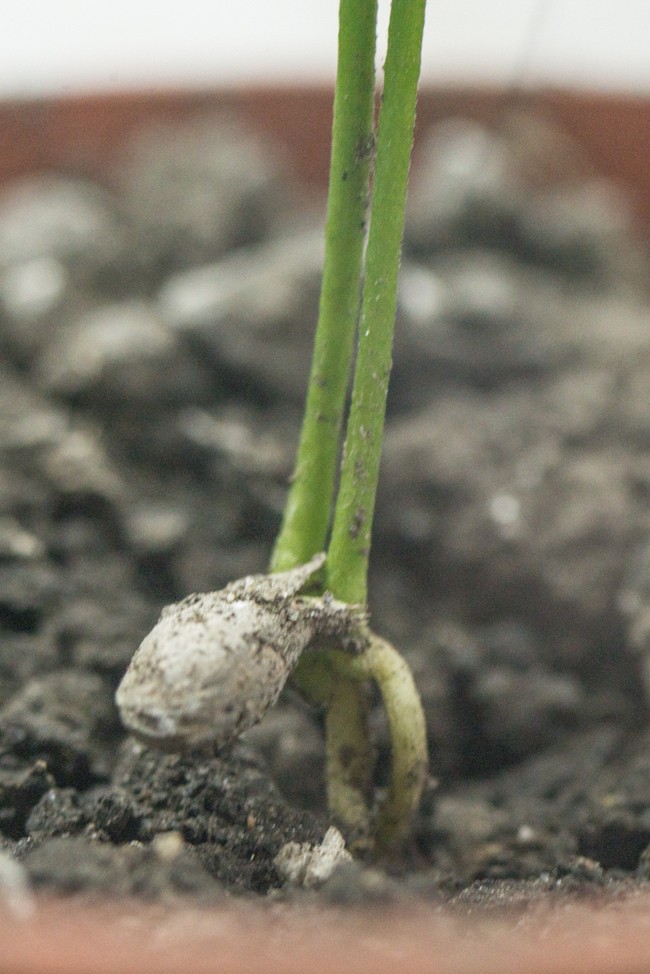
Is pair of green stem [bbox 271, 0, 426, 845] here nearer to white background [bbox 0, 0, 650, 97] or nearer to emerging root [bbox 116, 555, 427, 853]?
emerging root [bbox 116, 555, 427, 853]

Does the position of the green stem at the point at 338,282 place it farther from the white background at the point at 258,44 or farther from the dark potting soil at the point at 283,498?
the white background at the point at 258,44

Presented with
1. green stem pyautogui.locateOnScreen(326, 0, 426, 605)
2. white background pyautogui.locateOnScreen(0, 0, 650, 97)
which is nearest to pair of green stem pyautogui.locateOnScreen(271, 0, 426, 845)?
green stem pyautogui.locateOnScreen(326, 0, 426, 605)

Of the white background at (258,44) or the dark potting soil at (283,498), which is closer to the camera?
the dark potting soil at (283,498)

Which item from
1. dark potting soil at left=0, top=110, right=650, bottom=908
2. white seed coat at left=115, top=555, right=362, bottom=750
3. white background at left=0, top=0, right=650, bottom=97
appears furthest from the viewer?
white background at left=0, top=0, right=650, bottom=97

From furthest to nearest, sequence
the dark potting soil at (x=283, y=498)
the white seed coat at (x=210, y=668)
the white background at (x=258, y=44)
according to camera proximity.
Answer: the white background at (x=258, y=44)
the dark potting soil at (x=283, y=498)
the white seed coat at (x=210, y=668)

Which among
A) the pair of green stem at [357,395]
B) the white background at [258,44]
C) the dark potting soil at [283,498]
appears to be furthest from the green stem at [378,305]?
the white background at [258,44]

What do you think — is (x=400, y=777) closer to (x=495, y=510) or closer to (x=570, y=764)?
(x=570, y=764)

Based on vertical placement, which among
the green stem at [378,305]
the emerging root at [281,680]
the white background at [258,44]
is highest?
the white background at [258,44]
